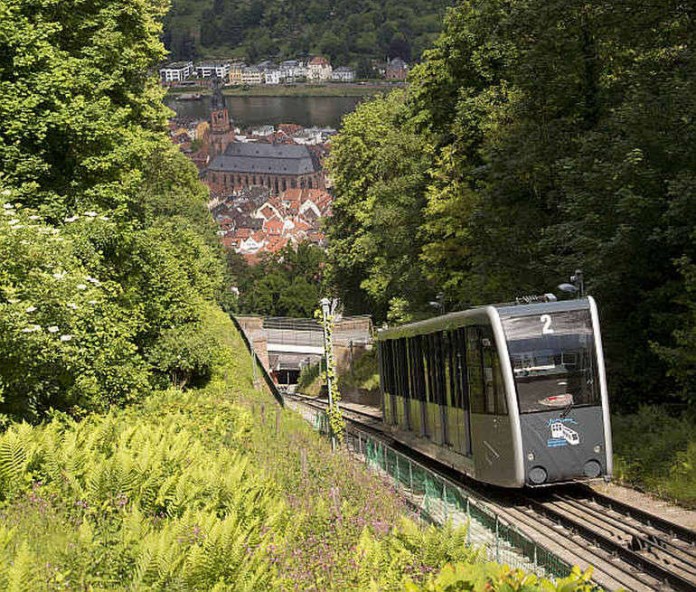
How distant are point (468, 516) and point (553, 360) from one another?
4.42m

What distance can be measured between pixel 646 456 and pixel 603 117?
11.0m

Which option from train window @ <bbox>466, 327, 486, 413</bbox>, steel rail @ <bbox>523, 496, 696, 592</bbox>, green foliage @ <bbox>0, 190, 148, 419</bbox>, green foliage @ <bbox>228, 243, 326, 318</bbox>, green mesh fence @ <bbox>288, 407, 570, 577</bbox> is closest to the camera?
green mesh fence @ <bbox>288, 407, 570, 577</bbox>

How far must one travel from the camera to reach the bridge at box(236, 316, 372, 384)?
5541 cm

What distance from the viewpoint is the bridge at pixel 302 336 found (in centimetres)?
5541

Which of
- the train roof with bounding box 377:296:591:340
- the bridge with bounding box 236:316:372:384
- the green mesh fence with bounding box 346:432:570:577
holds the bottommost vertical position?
the green mesh fence with bounding box 346:432:570:577

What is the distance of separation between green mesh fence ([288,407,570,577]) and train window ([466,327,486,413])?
4.82 ft

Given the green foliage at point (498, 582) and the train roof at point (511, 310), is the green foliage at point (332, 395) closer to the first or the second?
the train roof at point (511, 310)

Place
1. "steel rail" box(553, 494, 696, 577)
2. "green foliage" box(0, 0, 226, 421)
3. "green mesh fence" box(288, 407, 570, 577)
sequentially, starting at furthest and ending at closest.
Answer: "green foliage" box(0, 0, 226, 421)
"steel rail" box(553, 494, 696, 577)
"green mesh fence" box(288, 407, 570, 577)

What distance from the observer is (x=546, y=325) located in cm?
1711

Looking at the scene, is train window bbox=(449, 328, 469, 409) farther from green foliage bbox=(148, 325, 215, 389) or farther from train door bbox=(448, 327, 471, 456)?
green foliage bbox=(148, 325, 215, 389)

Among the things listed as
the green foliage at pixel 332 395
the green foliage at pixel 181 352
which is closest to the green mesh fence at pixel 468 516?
the green foliage at pixel 332 395

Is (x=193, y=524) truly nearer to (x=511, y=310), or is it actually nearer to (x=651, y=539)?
(x=651, y=539)

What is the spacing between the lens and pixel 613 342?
80.3ft

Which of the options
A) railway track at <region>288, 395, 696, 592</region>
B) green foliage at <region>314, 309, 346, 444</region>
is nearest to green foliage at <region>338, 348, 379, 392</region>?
green foliage at <region>314, 309, 346, 444</region>
